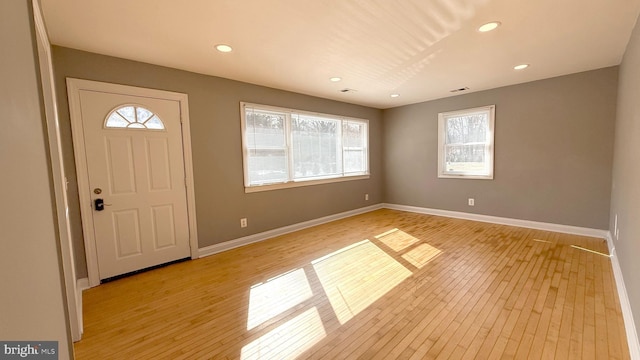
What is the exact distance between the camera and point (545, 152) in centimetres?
426

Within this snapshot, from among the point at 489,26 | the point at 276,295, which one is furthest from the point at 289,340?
the point at 489,26

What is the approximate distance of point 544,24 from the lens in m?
2.38

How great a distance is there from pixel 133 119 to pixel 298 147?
2440mm

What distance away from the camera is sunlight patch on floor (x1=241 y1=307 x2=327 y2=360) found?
179 cm

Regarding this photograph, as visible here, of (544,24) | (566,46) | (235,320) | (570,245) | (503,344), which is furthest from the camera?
(570,245)

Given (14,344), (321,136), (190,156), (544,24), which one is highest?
(544,24)

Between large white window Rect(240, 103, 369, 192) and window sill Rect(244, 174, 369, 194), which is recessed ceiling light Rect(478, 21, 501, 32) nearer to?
large white window Rect(240, 103, 369, 192)

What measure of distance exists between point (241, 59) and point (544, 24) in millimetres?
3059

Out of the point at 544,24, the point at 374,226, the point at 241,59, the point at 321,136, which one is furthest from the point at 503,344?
the point at 321,136

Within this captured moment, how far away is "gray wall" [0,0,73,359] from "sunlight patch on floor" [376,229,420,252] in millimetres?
3432

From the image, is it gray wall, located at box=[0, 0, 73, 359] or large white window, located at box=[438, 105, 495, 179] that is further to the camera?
large white window, located at box=[438, 105, 495, 179]

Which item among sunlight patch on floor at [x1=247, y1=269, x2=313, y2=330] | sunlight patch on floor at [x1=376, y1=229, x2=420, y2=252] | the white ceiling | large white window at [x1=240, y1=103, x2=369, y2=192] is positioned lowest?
sunlight patch on floor at [x1=247, y1=269, x2=313, y2=330]

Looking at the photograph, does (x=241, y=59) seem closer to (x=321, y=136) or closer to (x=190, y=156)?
(x=190, y=156)

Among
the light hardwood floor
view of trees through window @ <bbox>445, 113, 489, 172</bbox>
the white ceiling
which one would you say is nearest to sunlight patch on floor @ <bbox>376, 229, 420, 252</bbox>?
the light hardwood floor
